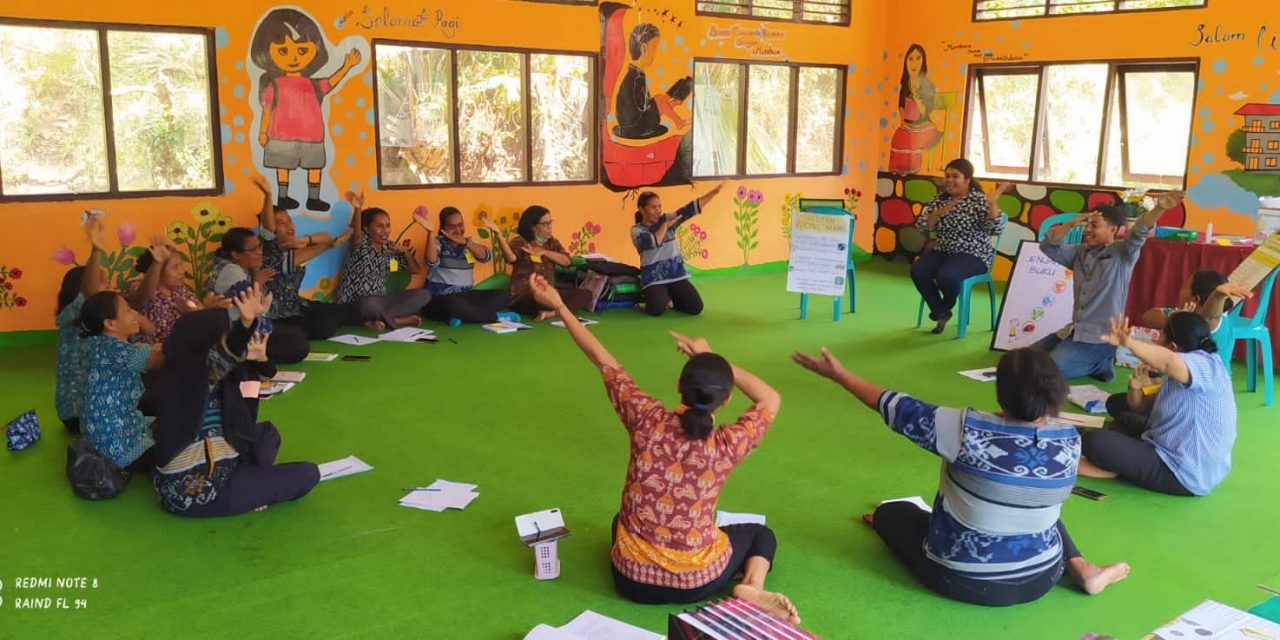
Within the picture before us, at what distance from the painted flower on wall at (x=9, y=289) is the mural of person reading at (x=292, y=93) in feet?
6.22

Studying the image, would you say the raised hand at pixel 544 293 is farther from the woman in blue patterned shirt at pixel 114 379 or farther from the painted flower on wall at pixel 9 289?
the painted flower on wall at pixel 9 289

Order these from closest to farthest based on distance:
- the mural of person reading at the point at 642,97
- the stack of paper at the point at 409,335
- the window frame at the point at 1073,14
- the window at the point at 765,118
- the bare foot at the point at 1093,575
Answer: the bare foot at the point at 1093,575, the stack of paper at the point at 409,335, the window frame at the point at 1073,14, the mural of person reading at the point at 642,97, the window at the point at 765,118

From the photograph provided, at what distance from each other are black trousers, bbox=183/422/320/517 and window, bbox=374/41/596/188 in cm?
449

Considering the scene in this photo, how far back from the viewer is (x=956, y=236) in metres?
7.91

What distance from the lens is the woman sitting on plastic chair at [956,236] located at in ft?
25.4

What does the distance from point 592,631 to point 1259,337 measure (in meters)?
5.06

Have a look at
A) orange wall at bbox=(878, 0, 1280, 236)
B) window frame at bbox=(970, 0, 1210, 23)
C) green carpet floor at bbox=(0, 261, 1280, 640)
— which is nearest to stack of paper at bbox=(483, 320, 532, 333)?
green carpet floor at bbox=(0, 261, 1280, 640)

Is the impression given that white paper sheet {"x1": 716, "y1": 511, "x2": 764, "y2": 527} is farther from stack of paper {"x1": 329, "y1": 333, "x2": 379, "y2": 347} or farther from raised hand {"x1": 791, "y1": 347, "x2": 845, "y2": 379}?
stack of paper {"x1": 329, "y1": 333, "x2": 379, "y2": 347}

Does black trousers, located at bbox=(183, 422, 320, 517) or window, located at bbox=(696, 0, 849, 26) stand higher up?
window, located at bbox=(696, 0, 849, 26)

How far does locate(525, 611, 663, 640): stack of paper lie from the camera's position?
3.12m

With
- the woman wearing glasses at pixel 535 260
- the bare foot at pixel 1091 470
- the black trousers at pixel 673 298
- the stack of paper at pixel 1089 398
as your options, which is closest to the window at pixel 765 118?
the black trousers at pixel 673 298

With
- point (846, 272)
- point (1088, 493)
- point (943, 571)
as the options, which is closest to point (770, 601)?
point (943, 571)

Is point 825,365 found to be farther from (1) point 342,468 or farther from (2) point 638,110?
(2) point 638,110

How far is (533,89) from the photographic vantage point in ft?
29.0
